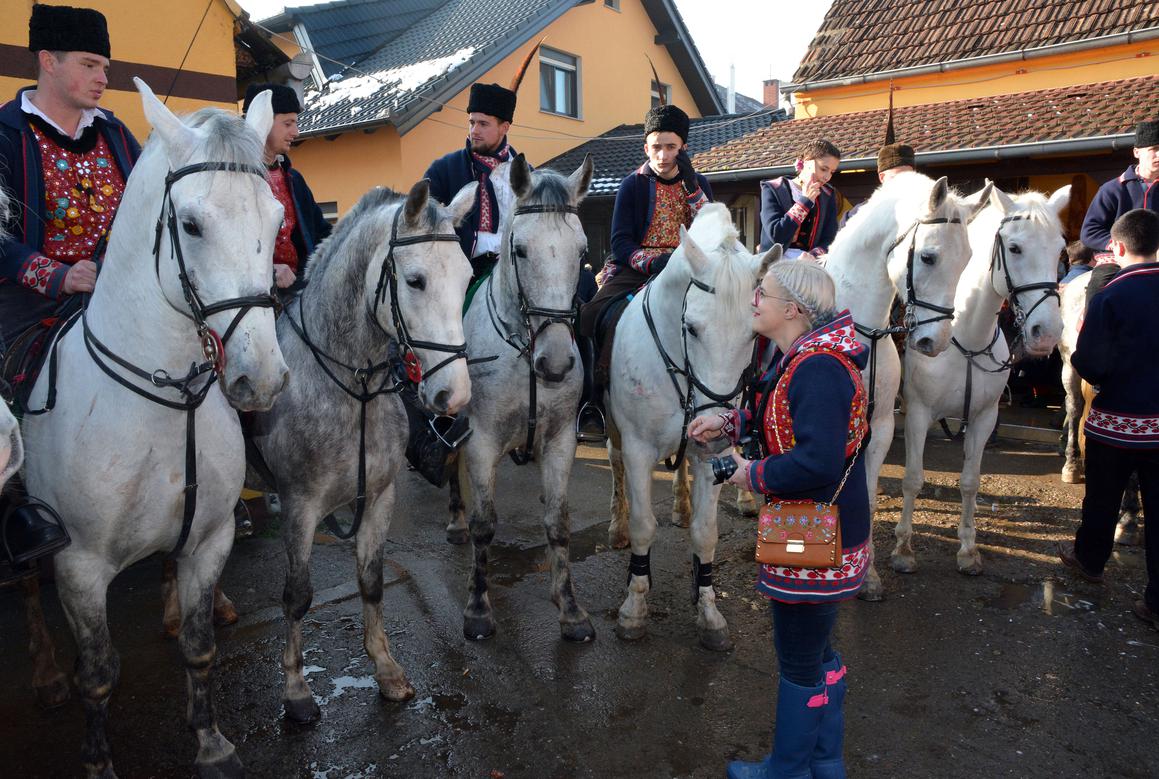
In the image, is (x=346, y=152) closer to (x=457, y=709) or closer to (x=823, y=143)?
(x=823, y=143)

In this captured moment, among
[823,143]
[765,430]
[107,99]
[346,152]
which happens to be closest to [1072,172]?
[823,143]

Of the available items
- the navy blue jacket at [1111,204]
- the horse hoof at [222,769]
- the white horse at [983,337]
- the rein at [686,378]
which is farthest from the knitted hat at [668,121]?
the horse hoof at [222,769]

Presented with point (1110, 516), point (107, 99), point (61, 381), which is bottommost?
point (1110, 516)

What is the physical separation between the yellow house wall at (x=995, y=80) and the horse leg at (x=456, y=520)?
1095 cm

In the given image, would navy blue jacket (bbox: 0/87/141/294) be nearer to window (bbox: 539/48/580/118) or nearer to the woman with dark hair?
the woman with dark hair

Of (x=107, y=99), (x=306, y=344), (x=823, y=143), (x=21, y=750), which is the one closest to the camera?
(x=21, y=750)

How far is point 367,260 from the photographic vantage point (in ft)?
10.7

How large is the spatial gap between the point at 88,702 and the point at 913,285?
14.2ft

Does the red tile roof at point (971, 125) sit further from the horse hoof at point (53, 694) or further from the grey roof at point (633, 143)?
the horse hoof at point (53, 694)

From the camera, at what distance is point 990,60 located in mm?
11945

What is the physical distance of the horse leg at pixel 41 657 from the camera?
140 inches

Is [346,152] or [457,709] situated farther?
[346,152]

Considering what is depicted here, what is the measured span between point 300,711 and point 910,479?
152 inches

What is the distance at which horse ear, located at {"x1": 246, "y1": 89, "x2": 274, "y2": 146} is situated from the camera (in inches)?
105
